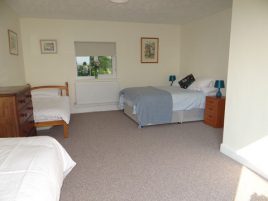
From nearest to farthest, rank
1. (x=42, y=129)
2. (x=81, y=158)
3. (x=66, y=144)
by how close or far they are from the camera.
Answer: (x=81, y=158)
(x=66, y=144)
(x=42, y=129)

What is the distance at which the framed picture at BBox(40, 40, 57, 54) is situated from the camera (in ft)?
16.0

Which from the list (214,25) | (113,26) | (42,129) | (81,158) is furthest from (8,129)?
(214,25)

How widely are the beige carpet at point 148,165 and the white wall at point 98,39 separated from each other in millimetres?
1788

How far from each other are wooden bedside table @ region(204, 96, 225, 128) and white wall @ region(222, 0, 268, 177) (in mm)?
1141

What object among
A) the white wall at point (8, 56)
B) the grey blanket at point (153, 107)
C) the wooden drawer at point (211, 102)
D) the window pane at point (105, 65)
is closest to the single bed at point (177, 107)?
the grey blanket at point (153, 107)

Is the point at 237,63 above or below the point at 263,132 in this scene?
above

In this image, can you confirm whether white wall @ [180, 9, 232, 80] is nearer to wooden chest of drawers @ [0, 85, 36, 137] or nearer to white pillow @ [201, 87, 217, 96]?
white pillow @ [201, 87, 217, 96]

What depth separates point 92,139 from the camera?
3.47 metres

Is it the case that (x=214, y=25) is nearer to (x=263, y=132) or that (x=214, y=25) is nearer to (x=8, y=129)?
(x=263, y=132)

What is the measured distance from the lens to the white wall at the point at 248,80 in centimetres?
225

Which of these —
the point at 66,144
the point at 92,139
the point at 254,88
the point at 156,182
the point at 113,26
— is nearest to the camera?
the point at 156,182

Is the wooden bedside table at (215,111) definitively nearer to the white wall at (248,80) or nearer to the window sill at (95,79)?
the white wall at (248,80)

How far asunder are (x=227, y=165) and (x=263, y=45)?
148 centimetres

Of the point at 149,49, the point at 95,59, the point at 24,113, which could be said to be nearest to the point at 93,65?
the point at 95,59
